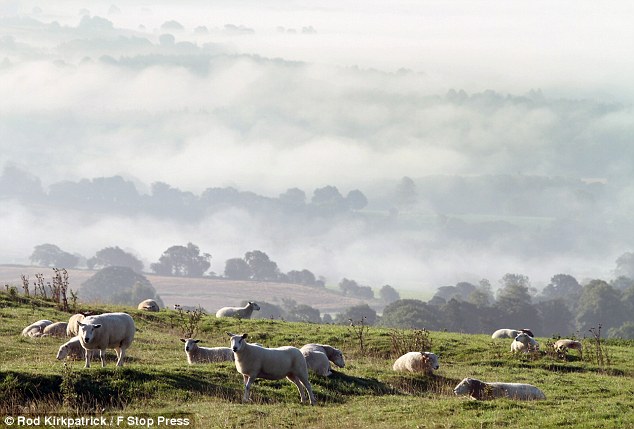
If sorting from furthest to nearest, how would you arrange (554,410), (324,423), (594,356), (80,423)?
(594,356) < (554,410) < (324,423) < (80,423)

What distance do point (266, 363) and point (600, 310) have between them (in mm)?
149764

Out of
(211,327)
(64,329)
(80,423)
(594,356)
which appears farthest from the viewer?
(211,327)

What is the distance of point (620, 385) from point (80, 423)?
18.3 m

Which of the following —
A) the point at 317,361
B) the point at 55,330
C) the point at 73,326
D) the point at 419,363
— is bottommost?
the point at 419,363

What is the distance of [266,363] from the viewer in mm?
26875

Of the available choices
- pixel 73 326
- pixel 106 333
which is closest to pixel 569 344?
pixel 73 326

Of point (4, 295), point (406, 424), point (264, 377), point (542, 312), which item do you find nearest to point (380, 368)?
point (264, 377)

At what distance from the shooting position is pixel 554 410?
26.0 metres

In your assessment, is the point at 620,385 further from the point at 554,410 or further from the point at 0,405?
the point at 0,405

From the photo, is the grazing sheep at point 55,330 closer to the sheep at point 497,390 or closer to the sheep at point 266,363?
the sheep at point 266,363

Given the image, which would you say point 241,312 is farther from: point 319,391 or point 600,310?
point 600,310

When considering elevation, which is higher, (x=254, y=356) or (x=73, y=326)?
(x=73, y=326)

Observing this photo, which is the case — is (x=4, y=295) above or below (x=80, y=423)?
above

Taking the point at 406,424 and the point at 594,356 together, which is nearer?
the point at 406,424
